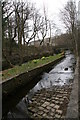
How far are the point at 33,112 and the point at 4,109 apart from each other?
1345mm

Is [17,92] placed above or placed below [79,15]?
below

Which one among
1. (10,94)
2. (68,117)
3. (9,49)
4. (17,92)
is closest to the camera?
(68,117)

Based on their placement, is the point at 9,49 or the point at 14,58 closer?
the point at 14,58

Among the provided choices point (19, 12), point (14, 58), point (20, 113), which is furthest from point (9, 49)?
point (20, 113)

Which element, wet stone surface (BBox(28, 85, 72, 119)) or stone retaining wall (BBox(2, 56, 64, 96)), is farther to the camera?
stone retaining wall (BBox(2, 56, 64, 96))

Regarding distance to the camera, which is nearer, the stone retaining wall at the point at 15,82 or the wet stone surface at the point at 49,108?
the wet stone surface at the point at 49,108

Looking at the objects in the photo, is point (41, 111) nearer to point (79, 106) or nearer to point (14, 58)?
point (79, 106)

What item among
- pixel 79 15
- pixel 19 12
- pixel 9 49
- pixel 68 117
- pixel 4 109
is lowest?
pixel 4 109

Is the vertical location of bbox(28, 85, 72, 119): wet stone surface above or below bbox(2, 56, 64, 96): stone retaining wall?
below

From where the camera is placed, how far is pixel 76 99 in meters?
4.05

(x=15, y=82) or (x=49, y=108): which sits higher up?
(x=15, y=82)

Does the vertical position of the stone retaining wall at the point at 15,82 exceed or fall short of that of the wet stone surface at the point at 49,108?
it exceeds it

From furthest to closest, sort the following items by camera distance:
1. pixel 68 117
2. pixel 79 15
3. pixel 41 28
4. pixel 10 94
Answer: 1. pixel 41 28
2. pixel 79 15
3. pixel 10 94
4. pixel 68 117

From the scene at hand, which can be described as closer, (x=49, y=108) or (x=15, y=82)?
(x=49, y=108)
